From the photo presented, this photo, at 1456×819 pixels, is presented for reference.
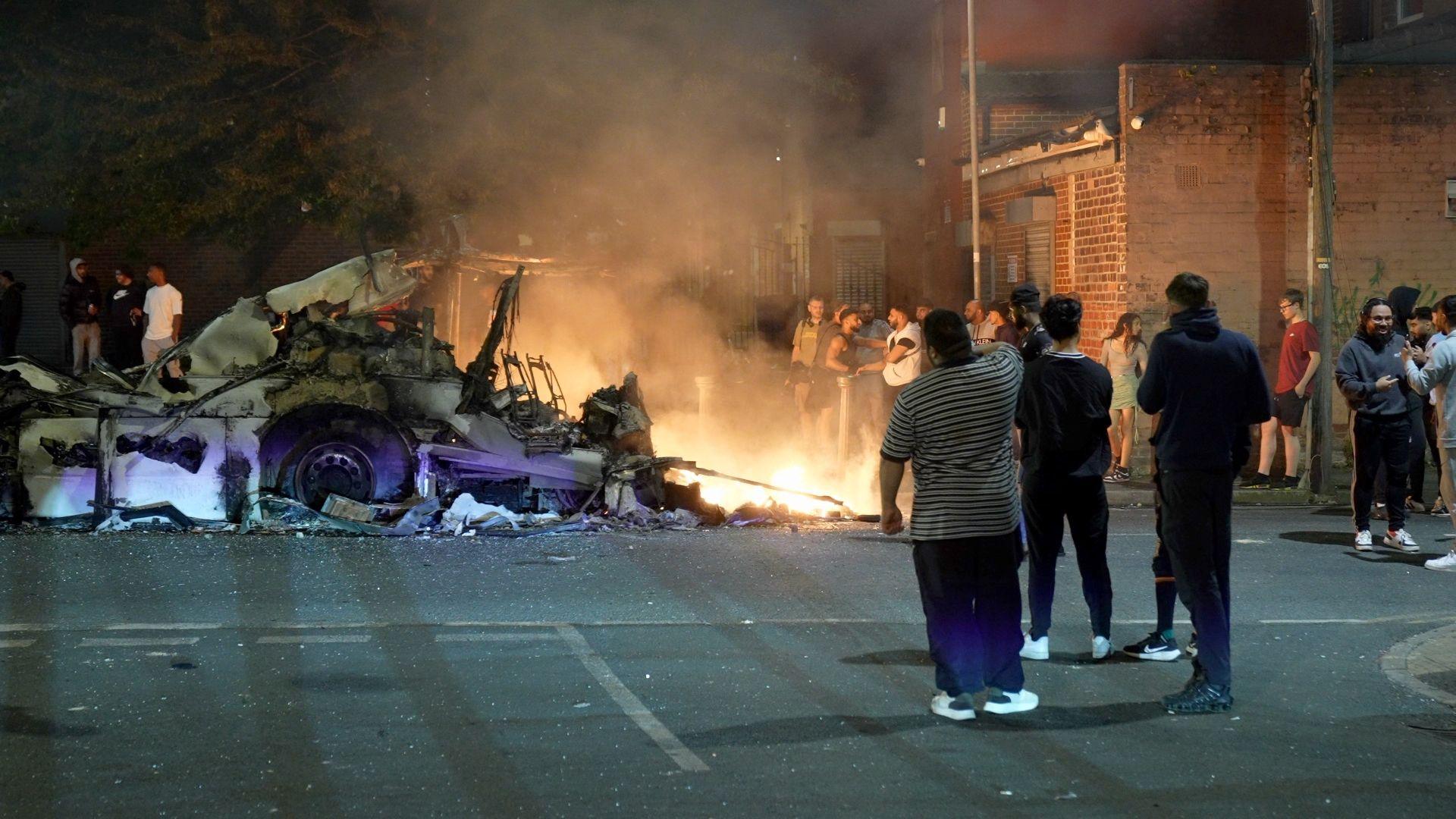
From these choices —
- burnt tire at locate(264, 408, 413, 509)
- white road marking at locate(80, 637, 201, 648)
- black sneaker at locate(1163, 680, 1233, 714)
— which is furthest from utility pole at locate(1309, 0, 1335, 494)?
white road marking at locate(80, 637, 201, 648)

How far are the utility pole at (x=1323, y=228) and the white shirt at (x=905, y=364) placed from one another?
3112 mm

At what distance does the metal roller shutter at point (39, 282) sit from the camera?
23.3 m

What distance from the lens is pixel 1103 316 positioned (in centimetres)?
1343

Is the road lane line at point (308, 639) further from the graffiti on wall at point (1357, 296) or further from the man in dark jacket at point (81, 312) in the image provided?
the man in dark jacket at point (81, 312)

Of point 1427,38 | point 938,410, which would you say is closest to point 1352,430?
point 938,410

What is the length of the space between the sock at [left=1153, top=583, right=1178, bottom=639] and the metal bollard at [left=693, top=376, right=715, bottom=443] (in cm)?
722

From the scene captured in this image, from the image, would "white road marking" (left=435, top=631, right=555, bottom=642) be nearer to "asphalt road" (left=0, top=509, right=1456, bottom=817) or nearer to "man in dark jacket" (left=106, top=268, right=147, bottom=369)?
"asphalt road" (left=0, top=509, right=1456, bottom=817)

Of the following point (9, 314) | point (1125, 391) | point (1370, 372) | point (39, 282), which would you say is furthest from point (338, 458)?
point (39, 282)

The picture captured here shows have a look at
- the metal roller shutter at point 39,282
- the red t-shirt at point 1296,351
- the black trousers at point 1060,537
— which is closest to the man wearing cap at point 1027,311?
the black trousers at point 1060,537

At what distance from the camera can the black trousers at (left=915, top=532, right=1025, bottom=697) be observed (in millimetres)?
4895

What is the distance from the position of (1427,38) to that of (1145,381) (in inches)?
388

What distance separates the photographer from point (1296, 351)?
1141 cm

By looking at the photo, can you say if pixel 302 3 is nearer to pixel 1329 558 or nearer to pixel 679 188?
pixel 679 188

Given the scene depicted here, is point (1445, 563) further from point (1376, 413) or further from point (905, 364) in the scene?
point (905, 364)
